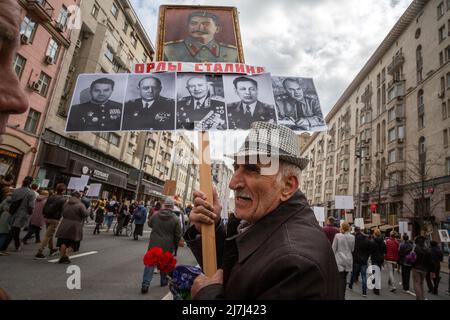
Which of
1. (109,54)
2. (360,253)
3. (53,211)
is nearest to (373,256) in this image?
(360,253)

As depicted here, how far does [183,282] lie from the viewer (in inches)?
71.2

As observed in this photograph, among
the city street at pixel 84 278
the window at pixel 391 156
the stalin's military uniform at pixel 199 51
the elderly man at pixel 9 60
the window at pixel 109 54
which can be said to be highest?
the window at pixel 109 54

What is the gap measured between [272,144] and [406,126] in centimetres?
3937

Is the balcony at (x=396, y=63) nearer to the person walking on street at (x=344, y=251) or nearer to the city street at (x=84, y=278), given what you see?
the city street at (x=84, y=278)

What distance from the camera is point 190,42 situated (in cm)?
296

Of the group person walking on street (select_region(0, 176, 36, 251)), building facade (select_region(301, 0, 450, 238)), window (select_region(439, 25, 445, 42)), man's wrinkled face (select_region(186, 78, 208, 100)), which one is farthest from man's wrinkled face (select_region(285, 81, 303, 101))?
window (select_region(439, 25, 445, 42))

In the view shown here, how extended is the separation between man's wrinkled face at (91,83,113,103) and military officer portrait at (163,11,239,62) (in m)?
0.72

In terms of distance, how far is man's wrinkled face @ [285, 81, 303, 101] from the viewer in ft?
10.5

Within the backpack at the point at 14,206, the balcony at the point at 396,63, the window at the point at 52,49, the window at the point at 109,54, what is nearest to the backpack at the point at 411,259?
the backpack at the point at 14,206

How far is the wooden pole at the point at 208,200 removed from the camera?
178 centimetres

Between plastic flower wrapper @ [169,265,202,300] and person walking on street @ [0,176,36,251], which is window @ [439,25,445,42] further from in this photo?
person walking on street @ [0,176,36,251]

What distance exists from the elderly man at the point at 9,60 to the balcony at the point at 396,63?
43978 millimetres
